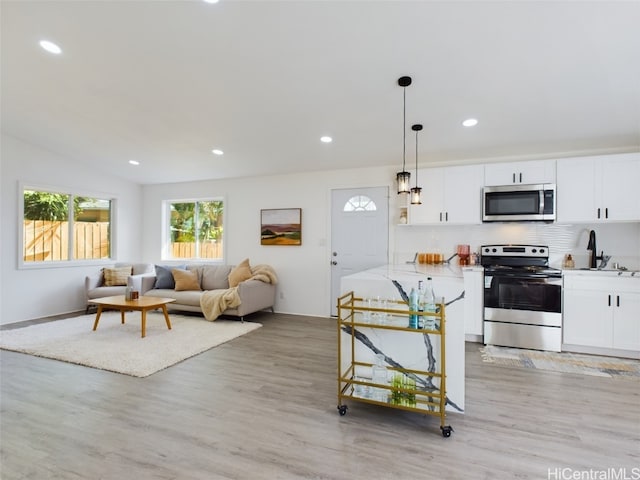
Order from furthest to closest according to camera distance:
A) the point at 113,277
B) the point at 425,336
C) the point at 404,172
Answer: the point at 113,277
the point at 404,172
the point at 425,336

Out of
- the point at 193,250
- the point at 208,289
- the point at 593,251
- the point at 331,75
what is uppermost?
the point at 331,75

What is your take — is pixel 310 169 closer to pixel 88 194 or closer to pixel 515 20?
pixel 515 20

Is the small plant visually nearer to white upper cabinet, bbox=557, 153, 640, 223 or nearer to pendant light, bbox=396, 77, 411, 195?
Result: pendant light, bbox=396, 77, 411, 195

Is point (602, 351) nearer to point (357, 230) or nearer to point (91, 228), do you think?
point (357, 230)

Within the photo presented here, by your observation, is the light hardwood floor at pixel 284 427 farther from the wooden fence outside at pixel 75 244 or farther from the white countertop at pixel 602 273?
the wooden fence outside at pixel 75 244

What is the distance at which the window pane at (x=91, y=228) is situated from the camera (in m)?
5.89

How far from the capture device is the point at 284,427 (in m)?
2.19

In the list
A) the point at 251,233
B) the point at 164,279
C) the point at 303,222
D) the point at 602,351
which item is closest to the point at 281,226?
the point at 303,222

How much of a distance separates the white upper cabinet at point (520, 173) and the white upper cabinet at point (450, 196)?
126 mm

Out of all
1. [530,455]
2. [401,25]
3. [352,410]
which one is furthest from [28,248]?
[530,455]

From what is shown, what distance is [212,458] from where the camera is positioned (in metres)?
1.88

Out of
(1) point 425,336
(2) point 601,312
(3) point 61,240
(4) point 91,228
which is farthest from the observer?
(4) point 91,228

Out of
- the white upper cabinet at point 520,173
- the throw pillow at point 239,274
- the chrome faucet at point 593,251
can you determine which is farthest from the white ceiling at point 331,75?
the throw pillow at point 239,274

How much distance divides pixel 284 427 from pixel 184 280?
3964 millimetres
